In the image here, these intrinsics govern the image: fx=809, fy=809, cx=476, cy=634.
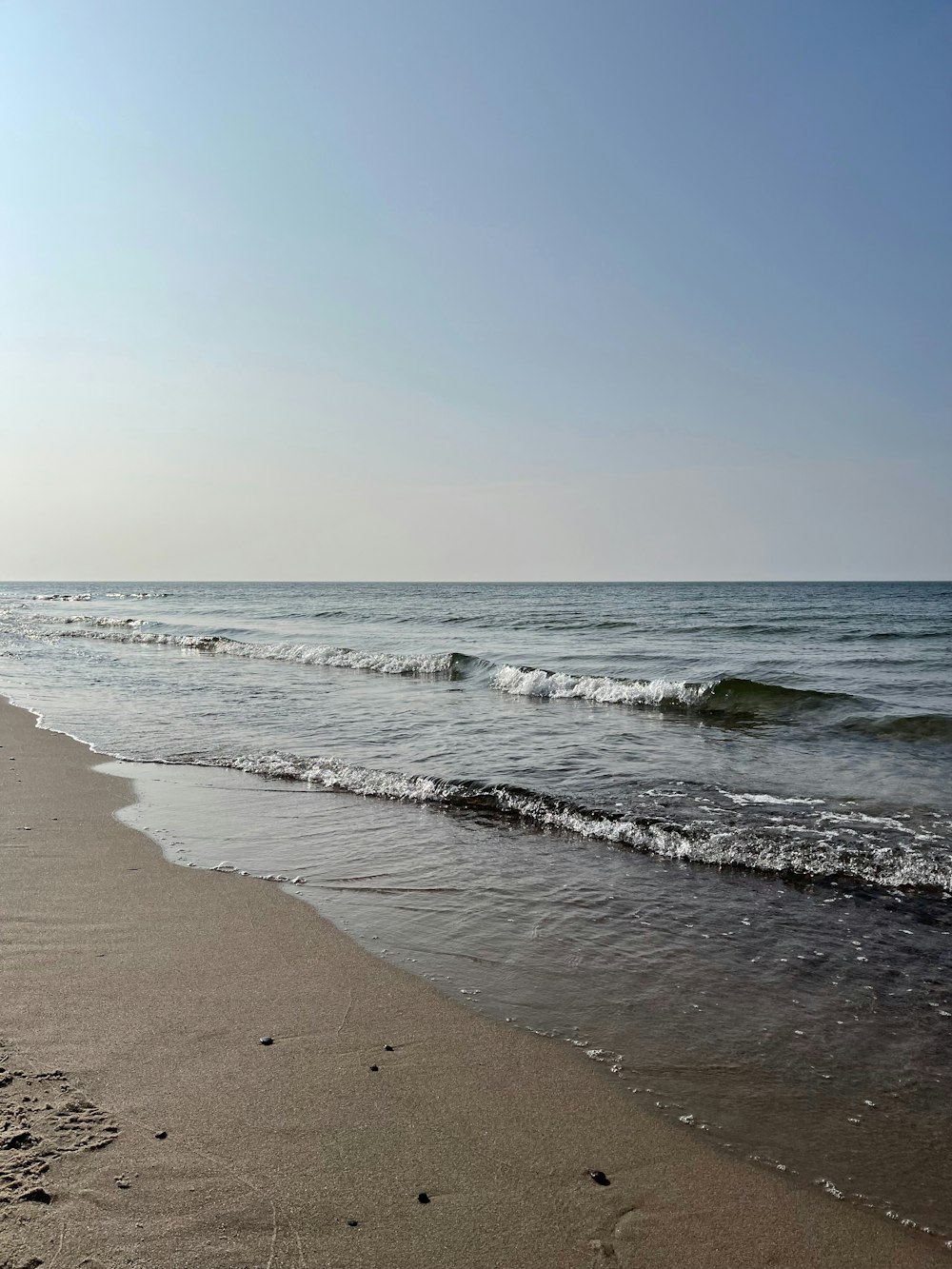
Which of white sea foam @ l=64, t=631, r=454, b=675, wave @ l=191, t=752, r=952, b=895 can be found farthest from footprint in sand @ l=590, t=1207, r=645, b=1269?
white sea foam @ l=64, t=631, r=454, b=675

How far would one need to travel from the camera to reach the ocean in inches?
131

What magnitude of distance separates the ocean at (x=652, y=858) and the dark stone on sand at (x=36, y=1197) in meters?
1.97

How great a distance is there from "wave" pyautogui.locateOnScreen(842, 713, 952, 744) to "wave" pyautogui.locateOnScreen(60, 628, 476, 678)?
11.0m

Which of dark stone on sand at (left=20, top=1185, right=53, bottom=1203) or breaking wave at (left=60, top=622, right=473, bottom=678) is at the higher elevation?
breaking wave at (left=60, top=622, right=473, bottom=678)

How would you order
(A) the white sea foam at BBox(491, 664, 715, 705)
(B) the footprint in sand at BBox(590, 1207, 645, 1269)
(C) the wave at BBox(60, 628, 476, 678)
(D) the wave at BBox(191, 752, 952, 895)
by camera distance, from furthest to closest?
(C) the wave at BBox(60, 628, 476, 678) → (A) the white sea foam at BBox(491, 664, 715, 705) → (D) the wave at BBox(191, 752, 952, 895) → (B) the footprint in sand at BBox(590, 1207, 645, 1269)

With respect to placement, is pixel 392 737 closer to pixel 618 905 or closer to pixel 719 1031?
pixel 618 905

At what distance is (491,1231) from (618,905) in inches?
120

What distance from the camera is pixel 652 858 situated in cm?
641

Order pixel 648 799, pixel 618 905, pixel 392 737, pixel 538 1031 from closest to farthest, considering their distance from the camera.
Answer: pixel 538 1031
pixel 618 905
pixel 648 799
pixel 392 737

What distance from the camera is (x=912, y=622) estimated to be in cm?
3694

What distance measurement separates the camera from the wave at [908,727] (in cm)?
1155

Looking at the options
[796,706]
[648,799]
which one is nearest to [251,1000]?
[648,799]

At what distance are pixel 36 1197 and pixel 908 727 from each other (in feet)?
40.8

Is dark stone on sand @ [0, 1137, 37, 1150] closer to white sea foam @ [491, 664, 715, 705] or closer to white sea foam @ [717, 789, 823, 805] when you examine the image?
white sea foam @ [717, 789, 823, 805]
